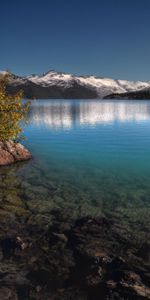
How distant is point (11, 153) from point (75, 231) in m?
22.6

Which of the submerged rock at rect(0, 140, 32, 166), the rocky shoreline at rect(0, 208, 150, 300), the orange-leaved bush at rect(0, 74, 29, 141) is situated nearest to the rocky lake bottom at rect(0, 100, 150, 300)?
the rocky shoreline at rect(0, 208, 150, 300)

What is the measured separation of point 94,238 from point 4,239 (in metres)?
5.16

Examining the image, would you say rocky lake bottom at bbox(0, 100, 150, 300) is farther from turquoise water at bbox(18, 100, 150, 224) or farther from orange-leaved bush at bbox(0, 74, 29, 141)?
orange-leaved bush at bbox(0, 74, 29, 141)

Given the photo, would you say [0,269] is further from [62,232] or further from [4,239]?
[62,232]

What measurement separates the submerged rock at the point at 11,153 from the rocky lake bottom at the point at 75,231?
225 centimetres

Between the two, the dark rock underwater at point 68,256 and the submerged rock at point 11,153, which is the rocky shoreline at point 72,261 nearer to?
the dark rock underwater at point 68,256

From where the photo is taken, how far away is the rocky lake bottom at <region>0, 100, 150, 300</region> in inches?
544

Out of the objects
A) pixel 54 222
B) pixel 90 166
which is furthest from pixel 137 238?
pixel 90 166

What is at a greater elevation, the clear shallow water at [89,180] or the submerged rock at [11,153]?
the submerged rock at [11,153]

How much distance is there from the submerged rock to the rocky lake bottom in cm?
225

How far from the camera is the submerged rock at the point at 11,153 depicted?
37950mm

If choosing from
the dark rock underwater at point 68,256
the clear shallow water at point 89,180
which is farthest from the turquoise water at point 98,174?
the dark rock underwater at point 68,256

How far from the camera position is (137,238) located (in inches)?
717

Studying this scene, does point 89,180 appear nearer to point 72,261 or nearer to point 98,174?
point 98,174
